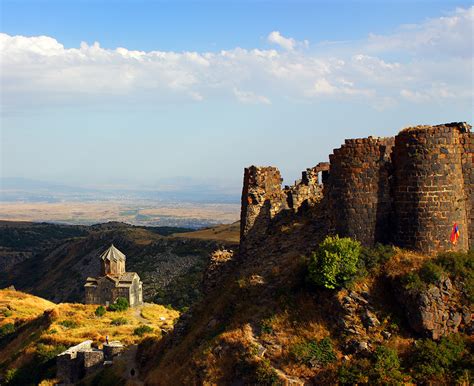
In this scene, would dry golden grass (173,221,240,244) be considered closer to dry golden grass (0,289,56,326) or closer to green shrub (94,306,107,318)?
dry golden grass (0,289,56,326)

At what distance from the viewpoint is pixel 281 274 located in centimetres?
1972

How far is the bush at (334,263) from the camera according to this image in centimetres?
1764

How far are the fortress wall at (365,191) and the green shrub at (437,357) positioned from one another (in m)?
3.68

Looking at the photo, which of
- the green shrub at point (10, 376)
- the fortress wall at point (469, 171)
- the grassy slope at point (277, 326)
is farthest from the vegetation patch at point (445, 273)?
the green shrub at point (10, 376)

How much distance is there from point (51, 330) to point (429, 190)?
1300 inches

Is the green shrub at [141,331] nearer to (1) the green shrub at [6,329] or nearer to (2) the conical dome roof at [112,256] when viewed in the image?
(1) the green shrub at [6,329]

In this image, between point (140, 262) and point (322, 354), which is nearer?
point (322, 354)

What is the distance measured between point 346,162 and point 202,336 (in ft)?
24.5

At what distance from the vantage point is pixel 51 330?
43156 millimetres

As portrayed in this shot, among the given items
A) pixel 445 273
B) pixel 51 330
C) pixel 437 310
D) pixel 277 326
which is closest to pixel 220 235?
pixel 51 330

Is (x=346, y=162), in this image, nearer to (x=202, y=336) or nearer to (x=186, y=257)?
(x=202, y=336)

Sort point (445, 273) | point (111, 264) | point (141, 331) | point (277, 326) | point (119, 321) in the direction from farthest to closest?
point (111, 264) → point (119, 321) → point (141, 331) → point (277, 326) → point (445, 273)

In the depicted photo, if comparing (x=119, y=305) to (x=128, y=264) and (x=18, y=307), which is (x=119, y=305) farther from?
(x=128, y=264)

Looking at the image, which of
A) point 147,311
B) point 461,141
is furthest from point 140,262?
point 461,141
